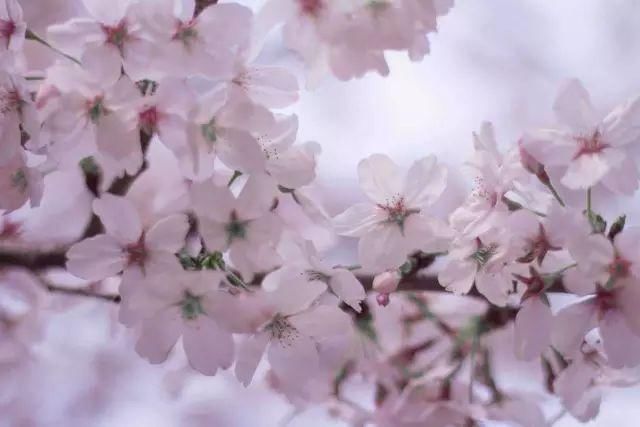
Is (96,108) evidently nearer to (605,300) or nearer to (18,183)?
(18,183)

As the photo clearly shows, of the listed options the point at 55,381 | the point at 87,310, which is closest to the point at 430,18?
the point at 87,310


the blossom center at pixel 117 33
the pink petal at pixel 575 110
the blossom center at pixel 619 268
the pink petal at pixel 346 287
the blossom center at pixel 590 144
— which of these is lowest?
the pink petal at pixel 346 287

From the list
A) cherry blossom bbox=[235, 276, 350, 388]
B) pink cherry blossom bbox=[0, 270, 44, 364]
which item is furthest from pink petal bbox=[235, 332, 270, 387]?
pink cherry blossom bbox=[0, 270, 44, 364]

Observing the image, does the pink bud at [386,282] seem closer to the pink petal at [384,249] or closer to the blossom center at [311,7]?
the pink petal at [384,249]

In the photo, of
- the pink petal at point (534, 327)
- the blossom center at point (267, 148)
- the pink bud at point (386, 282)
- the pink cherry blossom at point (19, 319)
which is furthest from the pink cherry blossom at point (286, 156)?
the pink cherry blossom at point (19, 319)

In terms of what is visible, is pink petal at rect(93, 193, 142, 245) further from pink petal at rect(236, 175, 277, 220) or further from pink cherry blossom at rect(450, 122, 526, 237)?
pink cherry blossom at rect(450, 122, 526, 237)

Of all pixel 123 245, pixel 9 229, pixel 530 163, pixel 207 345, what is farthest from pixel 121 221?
pixel 9 229
